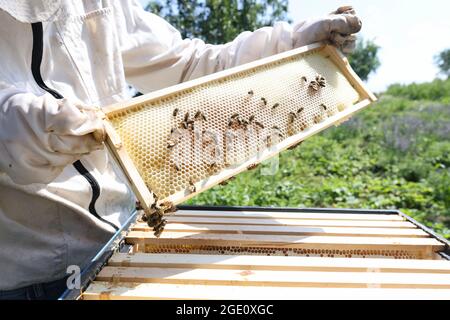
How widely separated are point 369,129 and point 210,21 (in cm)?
530

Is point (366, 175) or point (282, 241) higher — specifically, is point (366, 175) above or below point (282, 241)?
below

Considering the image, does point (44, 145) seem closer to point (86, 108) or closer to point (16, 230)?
point (86, 108)

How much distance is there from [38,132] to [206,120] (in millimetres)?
770

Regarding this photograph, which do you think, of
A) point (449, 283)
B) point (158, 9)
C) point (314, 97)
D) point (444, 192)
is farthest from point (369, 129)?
point (449, 283)

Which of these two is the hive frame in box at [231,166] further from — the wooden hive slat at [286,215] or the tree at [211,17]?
the tree at [211,17]

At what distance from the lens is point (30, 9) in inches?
56.9

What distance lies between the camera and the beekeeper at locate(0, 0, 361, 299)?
4.43 feet

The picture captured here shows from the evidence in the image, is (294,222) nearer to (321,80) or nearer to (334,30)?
(321,80)

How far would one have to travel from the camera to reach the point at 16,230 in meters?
1.63

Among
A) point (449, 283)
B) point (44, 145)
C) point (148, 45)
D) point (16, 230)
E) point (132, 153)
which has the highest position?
point (148, 45)

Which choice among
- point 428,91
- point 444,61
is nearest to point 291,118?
point 428,91

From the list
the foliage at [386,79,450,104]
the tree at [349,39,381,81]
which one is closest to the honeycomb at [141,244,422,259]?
the foliage at [386,79,450,104]

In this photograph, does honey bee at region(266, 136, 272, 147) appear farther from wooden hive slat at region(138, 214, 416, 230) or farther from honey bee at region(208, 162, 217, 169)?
wooden hive slat at region(138, 214, 416, 230)

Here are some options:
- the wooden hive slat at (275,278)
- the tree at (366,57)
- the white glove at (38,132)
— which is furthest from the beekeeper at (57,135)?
the tree at (366,57)
